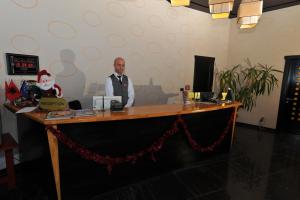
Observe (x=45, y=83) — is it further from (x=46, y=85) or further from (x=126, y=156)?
(x=126, y=156)

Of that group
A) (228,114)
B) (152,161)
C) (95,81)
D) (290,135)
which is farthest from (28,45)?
(290,135)

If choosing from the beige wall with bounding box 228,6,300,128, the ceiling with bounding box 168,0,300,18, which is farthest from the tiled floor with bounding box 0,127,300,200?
the ceiling with bounding box 168,0,300,18

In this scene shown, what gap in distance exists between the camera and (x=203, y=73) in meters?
5.72

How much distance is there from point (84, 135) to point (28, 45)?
1.92 metres

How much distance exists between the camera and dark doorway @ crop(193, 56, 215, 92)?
219 inches

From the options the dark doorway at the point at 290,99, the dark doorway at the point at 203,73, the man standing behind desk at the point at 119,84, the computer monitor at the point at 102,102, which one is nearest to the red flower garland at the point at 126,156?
the computer monitor at the point at 102,102

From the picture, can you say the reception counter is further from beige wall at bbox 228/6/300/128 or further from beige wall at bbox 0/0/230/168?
beige wall at bbox 228/6/300/128

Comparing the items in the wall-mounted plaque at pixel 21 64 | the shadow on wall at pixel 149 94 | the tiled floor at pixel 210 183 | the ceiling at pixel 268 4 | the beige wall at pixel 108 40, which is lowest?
the tiled floor at pixel 210 183

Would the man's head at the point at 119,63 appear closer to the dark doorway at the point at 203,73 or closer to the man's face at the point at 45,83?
the man's face at the point at 45,83

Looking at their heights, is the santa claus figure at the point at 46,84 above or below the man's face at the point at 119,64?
below

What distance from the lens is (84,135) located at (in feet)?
6.45

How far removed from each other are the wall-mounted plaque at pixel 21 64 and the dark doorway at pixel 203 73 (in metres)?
4.08

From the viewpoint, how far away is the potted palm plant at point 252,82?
4973mm

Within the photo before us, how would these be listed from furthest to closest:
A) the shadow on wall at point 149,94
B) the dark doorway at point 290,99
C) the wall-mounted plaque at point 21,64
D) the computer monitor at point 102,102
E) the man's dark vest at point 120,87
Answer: the dark doorway at point 290,99
the shadow on wall at point 149,94
the man's dark vest at point 120,87
the wall-mounted plaque at point 21,64
the computer monitor at point 102,102
